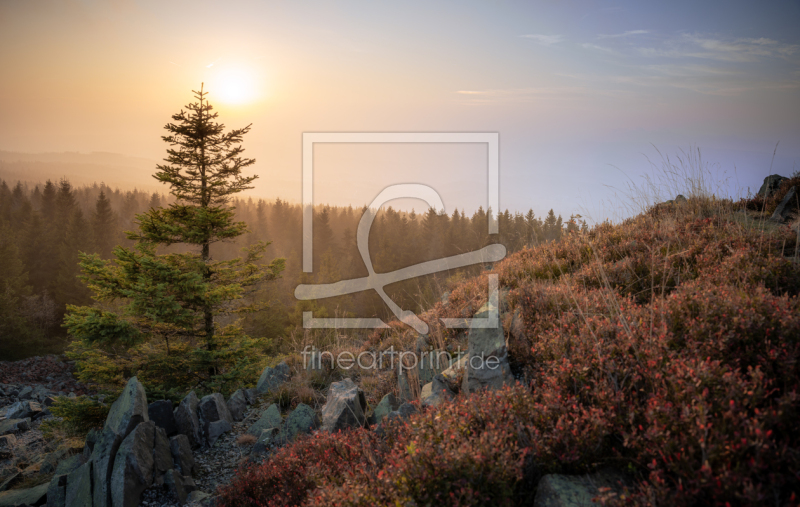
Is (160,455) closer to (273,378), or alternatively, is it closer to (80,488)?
(80,488)

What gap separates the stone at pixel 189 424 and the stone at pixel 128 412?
1098mm

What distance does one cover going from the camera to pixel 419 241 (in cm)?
5831

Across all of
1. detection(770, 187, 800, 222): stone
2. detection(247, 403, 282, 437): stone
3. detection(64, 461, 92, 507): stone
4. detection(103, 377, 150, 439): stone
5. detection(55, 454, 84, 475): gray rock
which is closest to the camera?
detection(64, 461, 92, 507): stone

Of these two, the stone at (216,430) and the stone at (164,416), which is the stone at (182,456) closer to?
the stone at (216,430)

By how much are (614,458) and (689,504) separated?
1.83 feet

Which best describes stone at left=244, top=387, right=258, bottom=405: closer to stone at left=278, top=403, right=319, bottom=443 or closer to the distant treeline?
stone at left=278, top=403, right=319, bottom=443

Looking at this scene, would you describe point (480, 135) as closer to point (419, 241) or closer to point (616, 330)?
point (616, 330)

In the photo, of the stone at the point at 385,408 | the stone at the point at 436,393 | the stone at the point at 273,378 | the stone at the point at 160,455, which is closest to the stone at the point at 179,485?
the stone at the point at 160,455

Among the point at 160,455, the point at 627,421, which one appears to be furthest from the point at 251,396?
the point at 627,421

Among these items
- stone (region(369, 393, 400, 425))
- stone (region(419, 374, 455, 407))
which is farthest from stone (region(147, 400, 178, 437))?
stone (region(419, 374, 455, 407))

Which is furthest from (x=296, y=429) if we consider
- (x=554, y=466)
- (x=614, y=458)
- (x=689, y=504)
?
(x=689, y=504)

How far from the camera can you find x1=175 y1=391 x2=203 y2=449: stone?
6363mm

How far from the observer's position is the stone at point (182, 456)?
5.50 m

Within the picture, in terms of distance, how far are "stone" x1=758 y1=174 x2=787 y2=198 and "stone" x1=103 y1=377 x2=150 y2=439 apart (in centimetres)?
1359
